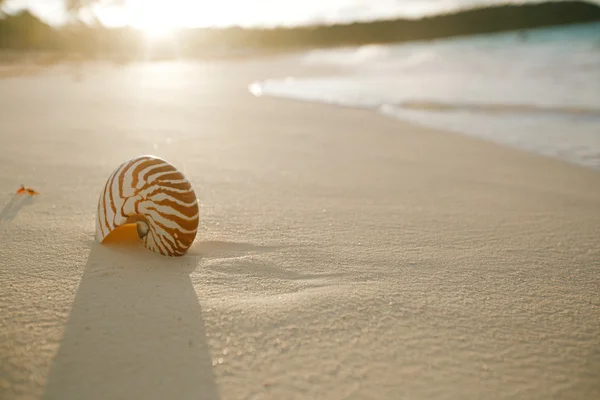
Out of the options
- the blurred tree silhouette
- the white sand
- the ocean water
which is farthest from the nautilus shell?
the blurred tree silhouette

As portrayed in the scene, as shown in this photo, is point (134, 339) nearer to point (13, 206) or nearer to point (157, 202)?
point (157, 202)

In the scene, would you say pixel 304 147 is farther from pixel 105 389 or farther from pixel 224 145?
pixel 105 389

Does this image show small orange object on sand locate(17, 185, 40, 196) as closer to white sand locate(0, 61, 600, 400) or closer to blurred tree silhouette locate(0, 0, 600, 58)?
white sand locate(0, 61, 600, 400)

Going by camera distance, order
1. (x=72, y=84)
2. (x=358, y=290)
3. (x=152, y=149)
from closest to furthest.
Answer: (x=358, y=290)
(x=152, y=149)
(x=72, y=84)

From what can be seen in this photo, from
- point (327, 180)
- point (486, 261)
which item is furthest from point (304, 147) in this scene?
point (486, 261)

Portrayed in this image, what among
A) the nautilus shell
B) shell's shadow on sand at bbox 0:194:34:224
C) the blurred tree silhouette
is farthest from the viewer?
the blurred tree silhouette

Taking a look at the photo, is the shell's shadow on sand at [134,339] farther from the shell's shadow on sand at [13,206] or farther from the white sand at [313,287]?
the shell's shadow on sand at [13,206]

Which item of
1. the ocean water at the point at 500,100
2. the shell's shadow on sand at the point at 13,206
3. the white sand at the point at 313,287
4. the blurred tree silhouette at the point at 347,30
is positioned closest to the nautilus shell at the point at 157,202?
the white sand at the point at 313,287
